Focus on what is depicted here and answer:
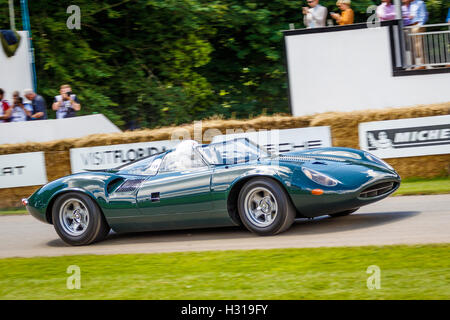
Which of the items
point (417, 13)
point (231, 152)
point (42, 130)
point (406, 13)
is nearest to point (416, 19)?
point (417, 13)

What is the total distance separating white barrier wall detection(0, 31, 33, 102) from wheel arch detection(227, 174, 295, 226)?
A: 9.31 m

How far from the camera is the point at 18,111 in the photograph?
13.4 meters

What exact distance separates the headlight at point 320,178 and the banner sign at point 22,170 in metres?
7.03

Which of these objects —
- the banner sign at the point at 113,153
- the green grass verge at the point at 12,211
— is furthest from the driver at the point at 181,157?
the green grass verge at the point at 12,211

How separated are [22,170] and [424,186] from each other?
735 cm

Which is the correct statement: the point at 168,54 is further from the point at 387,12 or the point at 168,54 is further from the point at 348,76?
the point at 387,12

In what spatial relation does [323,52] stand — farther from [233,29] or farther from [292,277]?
[292,277]

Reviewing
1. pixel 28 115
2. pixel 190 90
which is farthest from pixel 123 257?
pixel 190 90

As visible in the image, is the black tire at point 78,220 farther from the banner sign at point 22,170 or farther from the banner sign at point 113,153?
the banner sign at point 22,170

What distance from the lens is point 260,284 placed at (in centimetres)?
514

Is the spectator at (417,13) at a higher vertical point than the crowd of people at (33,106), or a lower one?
higher

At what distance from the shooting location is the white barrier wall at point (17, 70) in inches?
590

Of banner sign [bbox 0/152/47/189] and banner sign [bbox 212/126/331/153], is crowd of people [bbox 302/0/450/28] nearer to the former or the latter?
banner sign [bbox 212/126/331/153]

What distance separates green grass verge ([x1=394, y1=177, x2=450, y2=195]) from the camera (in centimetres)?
966
